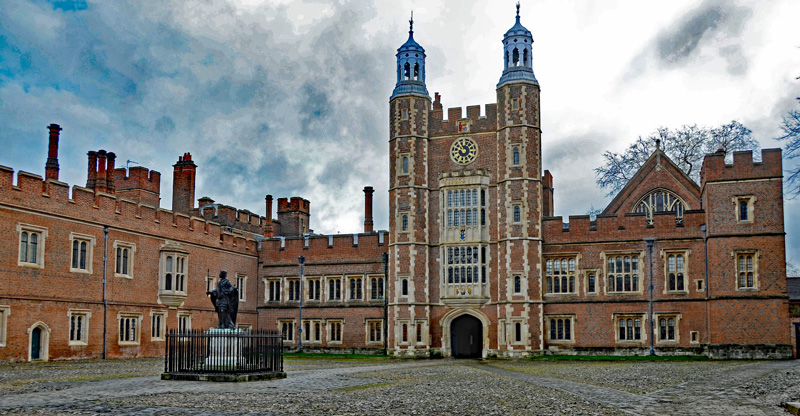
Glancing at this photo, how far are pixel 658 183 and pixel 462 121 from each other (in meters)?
11.7

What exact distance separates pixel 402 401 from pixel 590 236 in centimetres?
2279

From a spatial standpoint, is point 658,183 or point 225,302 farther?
point 658,183

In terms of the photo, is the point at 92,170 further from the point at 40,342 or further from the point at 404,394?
the point at 404,394

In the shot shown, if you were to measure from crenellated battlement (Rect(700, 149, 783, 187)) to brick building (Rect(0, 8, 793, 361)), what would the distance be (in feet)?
0.24

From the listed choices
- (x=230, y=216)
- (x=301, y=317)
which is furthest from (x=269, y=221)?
(x=301, y=317)

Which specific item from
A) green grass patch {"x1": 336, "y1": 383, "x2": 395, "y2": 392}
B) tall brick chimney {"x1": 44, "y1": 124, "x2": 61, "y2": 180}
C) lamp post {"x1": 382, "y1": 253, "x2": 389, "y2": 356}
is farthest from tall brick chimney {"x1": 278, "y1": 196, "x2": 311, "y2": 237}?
green grass patch {"x1": 336, "y1": 383, "x2": 395, "y2": 392}

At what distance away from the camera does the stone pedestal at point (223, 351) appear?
18062 mm

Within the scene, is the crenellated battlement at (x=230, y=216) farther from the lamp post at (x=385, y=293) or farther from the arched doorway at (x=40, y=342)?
the arched doorway at (x=40, y=342)

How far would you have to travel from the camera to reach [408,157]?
36.7m

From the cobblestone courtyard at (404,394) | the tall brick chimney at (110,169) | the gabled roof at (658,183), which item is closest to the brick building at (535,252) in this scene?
the gabled roof at (658,183)

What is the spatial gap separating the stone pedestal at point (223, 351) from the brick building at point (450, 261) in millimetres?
10830

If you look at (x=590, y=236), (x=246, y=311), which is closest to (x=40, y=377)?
(x=246, y=311)

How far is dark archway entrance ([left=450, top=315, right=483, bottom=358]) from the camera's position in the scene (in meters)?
37.4

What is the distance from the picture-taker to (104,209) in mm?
29812
